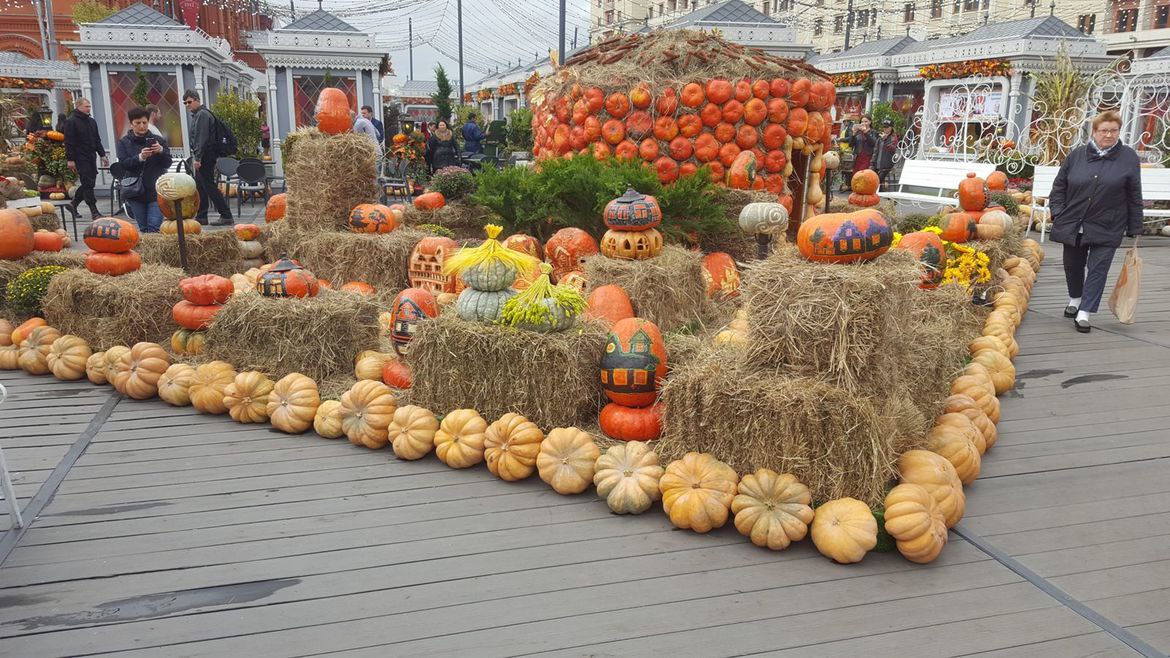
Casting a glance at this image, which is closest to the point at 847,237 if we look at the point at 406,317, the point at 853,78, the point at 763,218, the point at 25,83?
the point at 406,317

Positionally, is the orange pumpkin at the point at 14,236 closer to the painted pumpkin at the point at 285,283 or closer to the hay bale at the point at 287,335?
the hay bale at the point at 287,335

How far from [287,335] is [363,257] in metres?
1.99

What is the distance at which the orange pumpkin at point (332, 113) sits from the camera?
294 inches

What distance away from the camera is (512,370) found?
13.6ft

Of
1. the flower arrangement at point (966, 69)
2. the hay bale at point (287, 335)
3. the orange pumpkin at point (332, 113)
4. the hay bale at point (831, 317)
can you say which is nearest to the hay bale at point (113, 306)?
the hay bale at point (287, 335)

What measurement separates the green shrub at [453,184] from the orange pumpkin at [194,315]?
3904 mm

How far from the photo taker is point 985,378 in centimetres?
466

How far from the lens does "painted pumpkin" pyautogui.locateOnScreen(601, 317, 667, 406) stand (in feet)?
13.3

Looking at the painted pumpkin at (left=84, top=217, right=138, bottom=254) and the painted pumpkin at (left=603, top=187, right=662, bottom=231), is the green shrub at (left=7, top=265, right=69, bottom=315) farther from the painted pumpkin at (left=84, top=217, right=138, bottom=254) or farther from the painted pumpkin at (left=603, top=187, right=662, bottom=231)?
the painted pumpkin at (left=603, top=187, right=662, bottom=231)

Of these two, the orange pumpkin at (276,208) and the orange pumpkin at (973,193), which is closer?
the orange pumpkin at (973,193)

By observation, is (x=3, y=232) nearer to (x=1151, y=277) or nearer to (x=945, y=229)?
(x=945, y=229)

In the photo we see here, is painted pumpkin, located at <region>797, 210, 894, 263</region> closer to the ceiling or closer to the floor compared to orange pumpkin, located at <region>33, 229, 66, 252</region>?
closer to the ceiling

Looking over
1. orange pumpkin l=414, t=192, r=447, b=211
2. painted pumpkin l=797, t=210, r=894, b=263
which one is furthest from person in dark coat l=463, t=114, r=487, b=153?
painted pumpkin l=797, t=210, r=894, b=263

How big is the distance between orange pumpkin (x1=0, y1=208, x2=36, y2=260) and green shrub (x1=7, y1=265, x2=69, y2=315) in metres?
0.42
